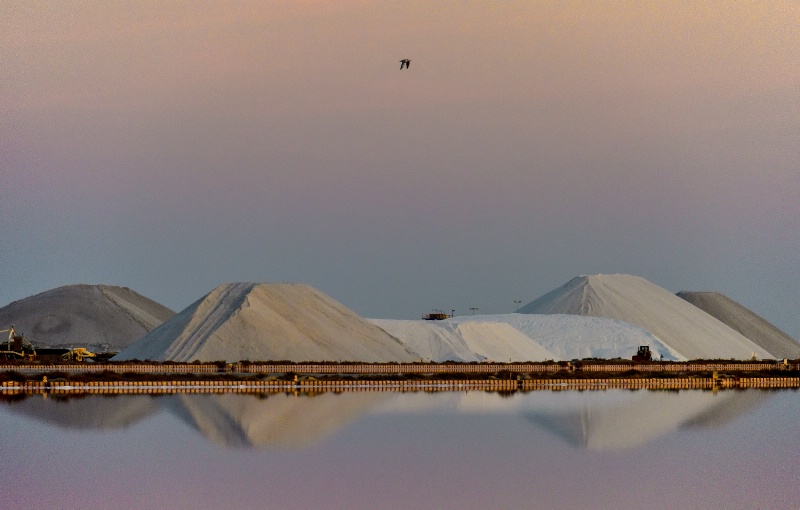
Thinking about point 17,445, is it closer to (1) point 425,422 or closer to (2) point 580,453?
(1) point 425,422

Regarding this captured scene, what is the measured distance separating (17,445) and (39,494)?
1122 cm

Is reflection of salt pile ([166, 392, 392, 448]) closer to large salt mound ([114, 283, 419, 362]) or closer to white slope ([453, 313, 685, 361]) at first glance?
large salt mound ([114, 283, 419, 362])

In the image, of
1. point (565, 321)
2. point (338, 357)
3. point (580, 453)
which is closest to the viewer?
point (580, 453)

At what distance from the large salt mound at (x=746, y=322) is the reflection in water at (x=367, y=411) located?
8253 centimetres

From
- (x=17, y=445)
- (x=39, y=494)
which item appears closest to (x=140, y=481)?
(x=39, y=494)

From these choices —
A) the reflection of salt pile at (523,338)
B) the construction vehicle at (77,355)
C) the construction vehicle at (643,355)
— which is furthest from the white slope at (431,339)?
the construction vehicle at (77,355)

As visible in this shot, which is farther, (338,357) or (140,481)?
(338,357)

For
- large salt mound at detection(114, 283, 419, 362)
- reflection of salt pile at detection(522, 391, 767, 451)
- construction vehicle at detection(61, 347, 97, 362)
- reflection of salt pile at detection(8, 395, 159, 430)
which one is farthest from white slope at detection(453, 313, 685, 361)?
A: reflection of salt pile at detection(8, 395, 159, 430)

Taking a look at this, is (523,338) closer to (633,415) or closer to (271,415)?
(633,415)

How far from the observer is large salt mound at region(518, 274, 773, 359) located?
126125 millimetres

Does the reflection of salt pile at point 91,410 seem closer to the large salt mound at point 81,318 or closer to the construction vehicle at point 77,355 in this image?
the construction vehicle at point 77,355

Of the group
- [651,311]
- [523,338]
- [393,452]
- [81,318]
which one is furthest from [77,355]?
[651,311]

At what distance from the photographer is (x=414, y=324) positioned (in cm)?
10225

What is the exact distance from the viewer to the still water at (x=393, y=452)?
121ft
